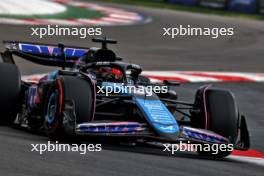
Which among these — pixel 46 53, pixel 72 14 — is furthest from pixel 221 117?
pixel 72 14

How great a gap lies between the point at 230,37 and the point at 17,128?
1487 cm

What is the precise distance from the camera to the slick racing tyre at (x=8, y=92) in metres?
9.87

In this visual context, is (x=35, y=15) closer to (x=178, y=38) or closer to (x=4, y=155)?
(x=178, y=38)

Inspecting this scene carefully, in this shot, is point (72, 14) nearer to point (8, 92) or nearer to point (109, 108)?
point (8, 92)

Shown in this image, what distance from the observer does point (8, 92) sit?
9.91m

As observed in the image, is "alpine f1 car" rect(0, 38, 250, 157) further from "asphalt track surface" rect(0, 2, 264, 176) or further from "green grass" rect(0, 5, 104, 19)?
"green grass" rect(0, 5, 104, 19)

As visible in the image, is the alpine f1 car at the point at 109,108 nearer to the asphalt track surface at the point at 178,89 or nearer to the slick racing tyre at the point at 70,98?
the slick racing tyre at the point at 70,98

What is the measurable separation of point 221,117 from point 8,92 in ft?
7.80

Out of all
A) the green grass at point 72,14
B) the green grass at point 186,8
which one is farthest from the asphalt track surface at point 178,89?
the green grass at point 72,14

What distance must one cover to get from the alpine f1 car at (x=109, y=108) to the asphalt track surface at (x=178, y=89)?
228mm

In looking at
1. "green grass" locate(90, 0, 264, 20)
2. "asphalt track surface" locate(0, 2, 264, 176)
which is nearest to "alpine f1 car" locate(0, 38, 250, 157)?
"asphalt track surface" locate(0, 2, 264, 176)

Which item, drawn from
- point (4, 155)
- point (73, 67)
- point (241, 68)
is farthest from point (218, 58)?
point (4, 155)

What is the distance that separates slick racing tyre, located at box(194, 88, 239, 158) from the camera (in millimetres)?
9242

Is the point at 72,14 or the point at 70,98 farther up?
the point at 70,98
